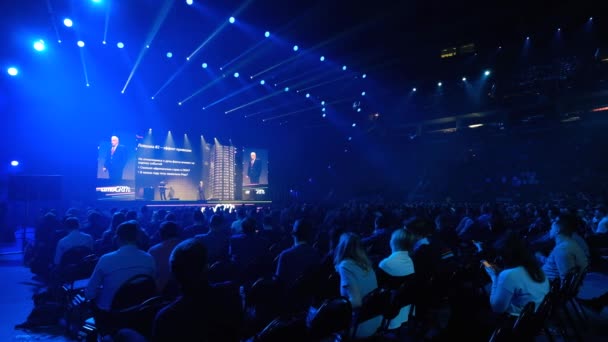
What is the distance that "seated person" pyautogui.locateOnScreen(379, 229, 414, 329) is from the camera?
3725mm

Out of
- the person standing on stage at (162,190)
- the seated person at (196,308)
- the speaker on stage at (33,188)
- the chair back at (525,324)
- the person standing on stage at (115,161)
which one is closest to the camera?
the seated person at (196,308)

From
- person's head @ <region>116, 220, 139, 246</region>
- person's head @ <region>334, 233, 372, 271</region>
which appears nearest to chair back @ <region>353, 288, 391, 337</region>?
person's head @ <region>334, 233, 372, 271</region>

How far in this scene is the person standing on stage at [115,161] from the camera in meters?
15.9

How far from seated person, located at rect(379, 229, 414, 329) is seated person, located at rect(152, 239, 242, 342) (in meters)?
2.26

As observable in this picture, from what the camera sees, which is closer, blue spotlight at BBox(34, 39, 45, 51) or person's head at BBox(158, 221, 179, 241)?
person's head at BBox(158, 221, 179, 241)

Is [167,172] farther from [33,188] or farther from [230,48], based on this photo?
[230,48]

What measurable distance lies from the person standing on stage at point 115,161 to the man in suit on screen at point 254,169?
750 cm

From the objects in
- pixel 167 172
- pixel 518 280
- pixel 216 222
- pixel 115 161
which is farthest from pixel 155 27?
pixel 518 280

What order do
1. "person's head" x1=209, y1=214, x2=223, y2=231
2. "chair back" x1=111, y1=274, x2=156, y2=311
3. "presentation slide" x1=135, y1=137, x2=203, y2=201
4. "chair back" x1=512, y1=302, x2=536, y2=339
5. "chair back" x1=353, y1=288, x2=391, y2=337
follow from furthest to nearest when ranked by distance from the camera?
"presentation slide" x1=135, y1=137, x2=203, y2=201, "person's head" x1=209, y1=214, x2=223, y2=231, "chair back" x1=353, y1=288, x2=391, y2=337, "chair back" x1=111, y1=274, x2=156, y2=311, "chair back" x1=512, y1=302, x2=536, y2=339

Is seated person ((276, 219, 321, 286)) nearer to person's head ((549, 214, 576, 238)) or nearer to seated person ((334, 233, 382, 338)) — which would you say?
seated person ((334, 233, 382, 338))

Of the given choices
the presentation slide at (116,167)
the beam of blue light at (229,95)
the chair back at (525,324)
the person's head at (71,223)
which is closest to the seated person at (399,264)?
the chair back at (525,324)

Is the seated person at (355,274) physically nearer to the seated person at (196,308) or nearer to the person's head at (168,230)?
the seated person at (196,308)

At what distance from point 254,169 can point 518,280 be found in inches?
770

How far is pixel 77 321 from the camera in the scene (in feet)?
14.0
